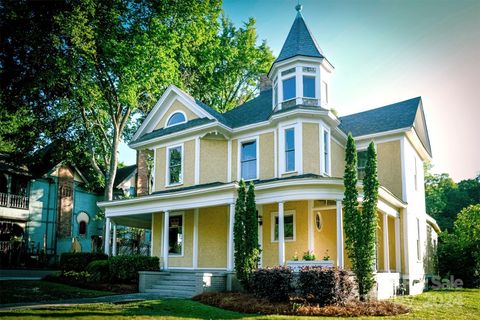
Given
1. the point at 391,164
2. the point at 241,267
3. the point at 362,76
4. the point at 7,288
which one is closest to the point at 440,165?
the point at 391,164

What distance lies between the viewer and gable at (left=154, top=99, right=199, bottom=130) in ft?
70.0

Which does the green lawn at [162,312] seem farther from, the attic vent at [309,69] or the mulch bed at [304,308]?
the attic vent at [309,69]

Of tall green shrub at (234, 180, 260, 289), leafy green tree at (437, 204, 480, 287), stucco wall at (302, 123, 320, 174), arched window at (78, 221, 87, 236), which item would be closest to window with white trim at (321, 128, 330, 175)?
stucco wall at (302, 123, 320, 174)

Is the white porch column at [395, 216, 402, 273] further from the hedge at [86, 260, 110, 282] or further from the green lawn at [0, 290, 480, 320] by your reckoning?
the hedge at [86, 260, 110, 282]

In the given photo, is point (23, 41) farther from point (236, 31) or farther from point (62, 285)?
point (236, 31)

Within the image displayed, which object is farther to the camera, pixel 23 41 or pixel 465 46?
pixel 23 41

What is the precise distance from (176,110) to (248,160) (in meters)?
4.87

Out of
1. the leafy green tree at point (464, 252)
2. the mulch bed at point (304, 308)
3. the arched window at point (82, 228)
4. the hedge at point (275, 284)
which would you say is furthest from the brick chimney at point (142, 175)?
the hedge at point (275, 284)

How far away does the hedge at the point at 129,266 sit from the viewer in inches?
701

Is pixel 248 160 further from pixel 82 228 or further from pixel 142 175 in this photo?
pixel 82 228

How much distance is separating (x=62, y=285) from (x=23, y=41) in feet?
42.8

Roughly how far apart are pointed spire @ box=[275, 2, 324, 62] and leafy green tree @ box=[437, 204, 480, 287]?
14824 mm

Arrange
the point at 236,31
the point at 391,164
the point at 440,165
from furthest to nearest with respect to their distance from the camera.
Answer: the point at 440,165
the point at 236,31
the point at 391,164

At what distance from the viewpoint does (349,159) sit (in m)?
14.2
